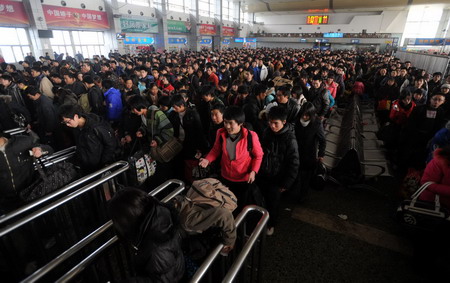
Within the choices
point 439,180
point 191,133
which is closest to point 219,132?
point 191,133

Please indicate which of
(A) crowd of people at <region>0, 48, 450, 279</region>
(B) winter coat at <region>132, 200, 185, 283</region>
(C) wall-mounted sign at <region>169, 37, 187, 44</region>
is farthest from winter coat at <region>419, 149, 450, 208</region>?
(C) wall-mounted sign at <region>169, 37, 187, 44</region>

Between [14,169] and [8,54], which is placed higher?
[8,54]

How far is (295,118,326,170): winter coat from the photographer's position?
325 centimetres

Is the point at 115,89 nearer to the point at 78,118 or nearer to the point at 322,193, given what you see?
the point at 78,118

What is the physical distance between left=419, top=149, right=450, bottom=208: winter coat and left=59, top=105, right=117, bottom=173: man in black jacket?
3.72 meters

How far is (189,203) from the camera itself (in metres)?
1.71

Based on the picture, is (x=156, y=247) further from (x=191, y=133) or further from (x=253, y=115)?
(x=253, y=115)

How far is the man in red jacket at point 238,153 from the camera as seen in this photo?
99.3 inches

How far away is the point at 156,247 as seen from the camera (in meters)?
1.23

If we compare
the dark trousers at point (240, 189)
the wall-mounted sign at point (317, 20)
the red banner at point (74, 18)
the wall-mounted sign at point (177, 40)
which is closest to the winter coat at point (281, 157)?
the dark trousers at point (240, 189)

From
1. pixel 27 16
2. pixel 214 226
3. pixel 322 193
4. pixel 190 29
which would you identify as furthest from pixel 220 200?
pixel 190 29

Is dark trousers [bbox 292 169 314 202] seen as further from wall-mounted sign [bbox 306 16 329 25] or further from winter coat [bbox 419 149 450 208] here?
wall-mounted sign [bbox 306 16 329 25]

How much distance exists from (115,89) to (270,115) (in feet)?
11.9

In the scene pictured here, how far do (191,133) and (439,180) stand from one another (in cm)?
300
